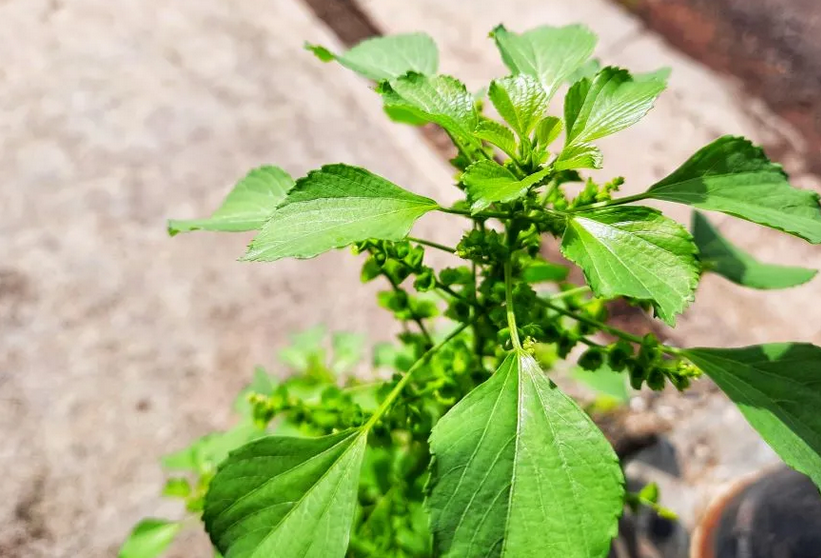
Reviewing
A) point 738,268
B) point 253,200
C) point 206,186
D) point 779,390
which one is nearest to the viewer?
point 779,390

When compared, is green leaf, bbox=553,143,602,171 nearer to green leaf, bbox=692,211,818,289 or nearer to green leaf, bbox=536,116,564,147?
green leaf, bbox=536,116,564,147

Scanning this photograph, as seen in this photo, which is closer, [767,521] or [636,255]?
[636,255]

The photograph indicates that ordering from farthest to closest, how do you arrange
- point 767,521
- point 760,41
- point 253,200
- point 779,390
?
point 760,41 → point 767,521 → point 253,200 → point 779,390

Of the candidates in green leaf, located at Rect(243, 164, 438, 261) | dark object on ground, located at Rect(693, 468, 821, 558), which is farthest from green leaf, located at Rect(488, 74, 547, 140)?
dark object on ground, located at Rect(693, 468, 821, 558)

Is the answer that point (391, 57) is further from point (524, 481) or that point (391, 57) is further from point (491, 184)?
point (524, 481)

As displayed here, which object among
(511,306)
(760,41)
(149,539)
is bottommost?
(149,539)

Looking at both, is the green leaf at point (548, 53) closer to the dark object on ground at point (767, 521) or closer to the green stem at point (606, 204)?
the green stem at point (606, 204)

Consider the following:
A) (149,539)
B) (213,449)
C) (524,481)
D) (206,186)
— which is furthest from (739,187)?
(206,186)
